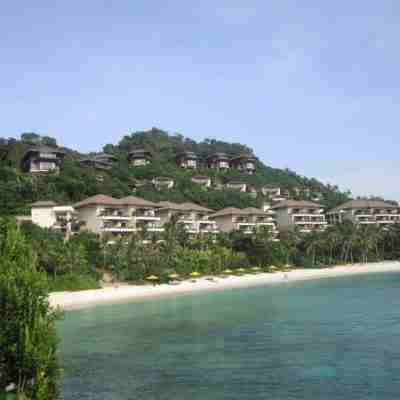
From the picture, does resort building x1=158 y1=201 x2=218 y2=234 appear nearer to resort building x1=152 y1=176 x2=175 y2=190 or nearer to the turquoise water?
resort building x1=152 y1=176 x2=175 y2=190

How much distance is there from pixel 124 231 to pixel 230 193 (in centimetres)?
3215

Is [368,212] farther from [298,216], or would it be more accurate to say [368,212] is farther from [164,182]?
[164,182]

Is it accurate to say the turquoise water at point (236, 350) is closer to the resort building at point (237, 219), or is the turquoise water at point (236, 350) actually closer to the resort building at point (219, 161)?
the resort building at point (237, 219)

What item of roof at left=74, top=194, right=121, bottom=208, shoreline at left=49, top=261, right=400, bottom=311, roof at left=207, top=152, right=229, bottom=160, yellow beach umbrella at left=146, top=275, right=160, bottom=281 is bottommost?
shoreline at left=49, top=261, right=400, bottom=311

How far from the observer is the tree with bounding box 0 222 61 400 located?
10.5 m

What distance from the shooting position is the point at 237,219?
82812mm

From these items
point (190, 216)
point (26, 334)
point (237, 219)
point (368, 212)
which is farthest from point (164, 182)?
point (26, 334)

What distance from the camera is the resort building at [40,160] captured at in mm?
83250

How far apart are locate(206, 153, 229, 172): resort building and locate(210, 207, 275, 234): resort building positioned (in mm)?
34784

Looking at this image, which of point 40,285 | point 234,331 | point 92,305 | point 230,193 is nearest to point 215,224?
point 230,193

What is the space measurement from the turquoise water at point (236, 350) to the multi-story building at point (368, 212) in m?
57.1

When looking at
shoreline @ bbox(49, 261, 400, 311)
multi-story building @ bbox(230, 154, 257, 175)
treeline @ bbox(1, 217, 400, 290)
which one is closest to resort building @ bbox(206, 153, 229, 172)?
multi-story building @ bbox(230, 154, 257, 175)

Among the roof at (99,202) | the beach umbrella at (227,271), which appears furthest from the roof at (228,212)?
the roof at (99,202)

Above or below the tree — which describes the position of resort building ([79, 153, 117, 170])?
above
